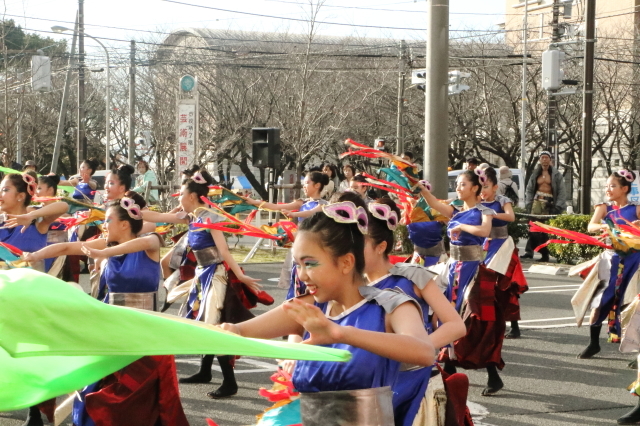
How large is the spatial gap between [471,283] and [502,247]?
1504 millimetres

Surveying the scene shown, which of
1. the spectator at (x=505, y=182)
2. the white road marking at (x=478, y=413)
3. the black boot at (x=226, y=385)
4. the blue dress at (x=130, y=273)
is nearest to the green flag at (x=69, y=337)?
the blue dress at (x=130, y=273)

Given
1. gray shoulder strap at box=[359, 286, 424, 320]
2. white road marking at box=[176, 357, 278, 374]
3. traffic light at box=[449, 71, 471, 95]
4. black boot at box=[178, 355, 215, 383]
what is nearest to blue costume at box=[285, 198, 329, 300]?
white road marking at box=[176, 357, 278, 374]

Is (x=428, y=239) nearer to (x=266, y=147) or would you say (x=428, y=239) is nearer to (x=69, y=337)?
(x=69, y=337)

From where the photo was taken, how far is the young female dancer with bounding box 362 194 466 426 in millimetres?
3803

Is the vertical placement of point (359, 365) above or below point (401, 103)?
below

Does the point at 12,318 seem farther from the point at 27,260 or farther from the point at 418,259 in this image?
the point at 418,259

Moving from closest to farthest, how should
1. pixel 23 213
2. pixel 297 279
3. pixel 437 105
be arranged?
pixel 23 213, pixel 297 279, pixel 437 105

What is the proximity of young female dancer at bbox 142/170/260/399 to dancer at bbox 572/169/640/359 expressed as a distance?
3.30 meters

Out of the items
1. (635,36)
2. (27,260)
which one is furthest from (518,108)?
(27,260)

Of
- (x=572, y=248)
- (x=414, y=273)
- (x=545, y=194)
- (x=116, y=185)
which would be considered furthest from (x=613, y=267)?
(x=545, y=194)

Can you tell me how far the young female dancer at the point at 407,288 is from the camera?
12.5ft

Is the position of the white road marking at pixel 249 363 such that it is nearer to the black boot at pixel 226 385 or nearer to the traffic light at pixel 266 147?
the black boot at pixel 226 385

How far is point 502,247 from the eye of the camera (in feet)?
30.1

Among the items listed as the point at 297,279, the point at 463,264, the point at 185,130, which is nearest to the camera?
the point at 463,264
